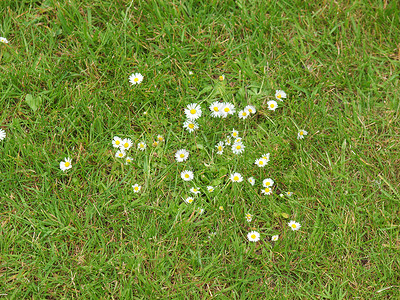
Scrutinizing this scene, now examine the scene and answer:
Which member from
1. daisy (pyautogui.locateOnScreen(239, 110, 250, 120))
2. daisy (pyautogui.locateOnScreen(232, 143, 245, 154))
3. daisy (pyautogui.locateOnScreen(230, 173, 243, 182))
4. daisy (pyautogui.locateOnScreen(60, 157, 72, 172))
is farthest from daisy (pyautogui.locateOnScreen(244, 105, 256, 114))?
daisy (pyautogui.locateOnScreen(60, 157, 72, 172))

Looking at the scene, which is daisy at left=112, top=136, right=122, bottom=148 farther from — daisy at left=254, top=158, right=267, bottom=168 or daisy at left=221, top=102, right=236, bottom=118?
daisy at left=254, top=158, right=267, bottom=168

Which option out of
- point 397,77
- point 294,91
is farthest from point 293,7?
point 397,77

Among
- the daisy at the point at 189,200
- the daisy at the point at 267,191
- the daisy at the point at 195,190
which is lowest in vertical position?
the daisy at the point at 189,200

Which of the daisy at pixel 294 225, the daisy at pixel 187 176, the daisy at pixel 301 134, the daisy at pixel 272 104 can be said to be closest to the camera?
the daisy at pixel 294 225

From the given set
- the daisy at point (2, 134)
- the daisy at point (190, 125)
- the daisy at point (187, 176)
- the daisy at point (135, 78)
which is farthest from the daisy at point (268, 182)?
the daisy at point (2, 134)

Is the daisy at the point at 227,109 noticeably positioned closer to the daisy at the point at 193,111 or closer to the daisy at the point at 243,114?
the daisy at the point at 243,114

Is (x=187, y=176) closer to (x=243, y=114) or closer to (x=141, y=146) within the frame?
(x=141, y=146)
